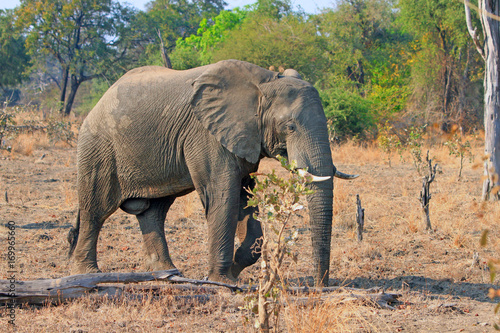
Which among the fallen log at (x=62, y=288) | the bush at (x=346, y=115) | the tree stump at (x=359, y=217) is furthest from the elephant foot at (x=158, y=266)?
the bush at (x=346, y=115)

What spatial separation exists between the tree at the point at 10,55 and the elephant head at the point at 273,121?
26.5m

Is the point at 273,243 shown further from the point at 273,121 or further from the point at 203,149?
the point at 203,149

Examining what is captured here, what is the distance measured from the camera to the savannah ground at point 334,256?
4.18 metres

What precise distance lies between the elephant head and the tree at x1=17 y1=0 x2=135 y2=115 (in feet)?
74.0

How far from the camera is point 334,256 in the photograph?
6715 mm

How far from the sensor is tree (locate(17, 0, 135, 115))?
1086 inches

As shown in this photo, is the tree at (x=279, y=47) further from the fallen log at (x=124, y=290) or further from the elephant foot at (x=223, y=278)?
the fallen log at (x=124, y=290)

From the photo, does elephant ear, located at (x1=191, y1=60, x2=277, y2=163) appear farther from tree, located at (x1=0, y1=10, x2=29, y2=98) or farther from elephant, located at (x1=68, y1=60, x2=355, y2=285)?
tree, located at (x1=0, y1=10, x2=29, y2=98)

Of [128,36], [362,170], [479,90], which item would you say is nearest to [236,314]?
[362,170]

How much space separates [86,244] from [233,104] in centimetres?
223

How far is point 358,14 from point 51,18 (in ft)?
48.6

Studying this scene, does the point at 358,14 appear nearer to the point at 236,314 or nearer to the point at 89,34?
the point at 89,34

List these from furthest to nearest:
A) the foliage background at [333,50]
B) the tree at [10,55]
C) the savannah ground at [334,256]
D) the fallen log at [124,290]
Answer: the tree at [10,55] < the foliage background at [333,50] < the fallen log at [124,290] < the savannah ground at [334,256]

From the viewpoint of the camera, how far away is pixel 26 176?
1178 cm
